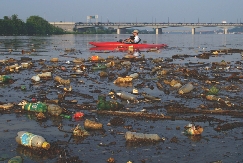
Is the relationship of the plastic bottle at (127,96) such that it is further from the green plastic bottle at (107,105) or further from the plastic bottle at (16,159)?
the plastic bottle at (16,159)

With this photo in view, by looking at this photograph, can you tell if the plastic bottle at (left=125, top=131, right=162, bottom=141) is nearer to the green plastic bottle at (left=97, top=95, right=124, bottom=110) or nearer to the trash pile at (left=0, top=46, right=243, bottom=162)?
the trash pile at (left=0, top=46, right=243, bottom=162)

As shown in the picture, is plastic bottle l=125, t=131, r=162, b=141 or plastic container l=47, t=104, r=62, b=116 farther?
plastic container l=47, t=104, r=62, b=116

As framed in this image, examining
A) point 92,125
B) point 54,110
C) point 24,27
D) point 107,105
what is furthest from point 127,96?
point 24,27

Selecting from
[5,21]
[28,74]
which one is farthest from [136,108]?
[5,21]

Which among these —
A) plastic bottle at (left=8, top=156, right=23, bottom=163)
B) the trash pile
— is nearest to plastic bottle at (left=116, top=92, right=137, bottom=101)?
the trash pile

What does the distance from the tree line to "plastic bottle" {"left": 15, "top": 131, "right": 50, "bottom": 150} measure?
97698mm

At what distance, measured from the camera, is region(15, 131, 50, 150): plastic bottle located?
5.27 m

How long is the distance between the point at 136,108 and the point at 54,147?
3.08 m

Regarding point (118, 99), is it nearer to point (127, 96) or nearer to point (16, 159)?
point (127, 96)

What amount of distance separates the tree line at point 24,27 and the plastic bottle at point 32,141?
97698mm

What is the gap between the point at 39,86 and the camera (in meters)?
10.8

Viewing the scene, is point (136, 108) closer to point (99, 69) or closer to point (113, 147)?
point (113, 147)

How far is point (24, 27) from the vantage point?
354 ft

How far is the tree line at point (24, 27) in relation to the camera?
323 ft
